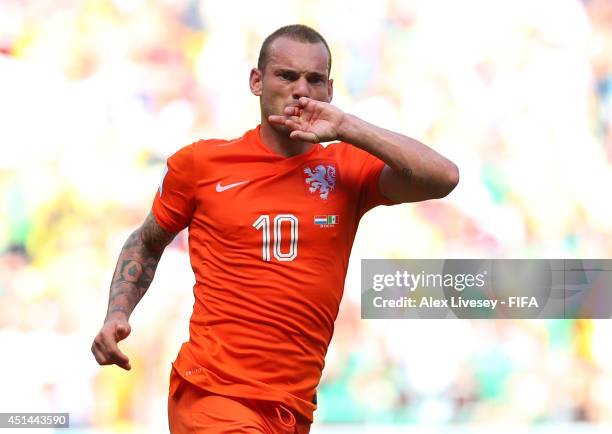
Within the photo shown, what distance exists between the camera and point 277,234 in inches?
104

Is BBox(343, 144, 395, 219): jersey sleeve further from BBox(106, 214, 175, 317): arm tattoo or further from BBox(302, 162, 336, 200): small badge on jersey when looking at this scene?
BBox(106, 214, 175, 317): arm tattoo

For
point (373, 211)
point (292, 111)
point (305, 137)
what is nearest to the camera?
point (305, 137)

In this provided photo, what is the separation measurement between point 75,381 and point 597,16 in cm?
305

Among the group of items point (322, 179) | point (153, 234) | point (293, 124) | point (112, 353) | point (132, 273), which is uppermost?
point (293, 124)

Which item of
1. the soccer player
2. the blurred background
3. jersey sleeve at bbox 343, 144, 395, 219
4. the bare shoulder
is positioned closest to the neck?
the soccer player

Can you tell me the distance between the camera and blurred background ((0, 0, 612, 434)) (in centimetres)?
511

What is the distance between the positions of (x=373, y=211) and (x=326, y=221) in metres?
2.55

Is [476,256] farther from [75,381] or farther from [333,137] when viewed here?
[333,137]

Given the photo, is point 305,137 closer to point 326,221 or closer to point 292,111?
point 292,111

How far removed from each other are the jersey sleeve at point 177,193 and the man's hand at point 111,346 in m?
0.33

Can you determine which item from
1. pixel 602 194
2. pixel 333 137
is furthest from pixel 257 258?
pixel 602 194

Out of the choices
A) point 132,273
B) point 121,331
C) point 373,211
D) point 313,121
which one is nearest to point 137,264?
point 132,273

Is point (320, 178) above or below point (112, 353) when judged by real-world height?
above

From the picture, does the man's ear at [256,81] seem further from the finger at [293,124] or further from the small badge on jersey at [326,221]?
the small badge on jersey at [326,221]
